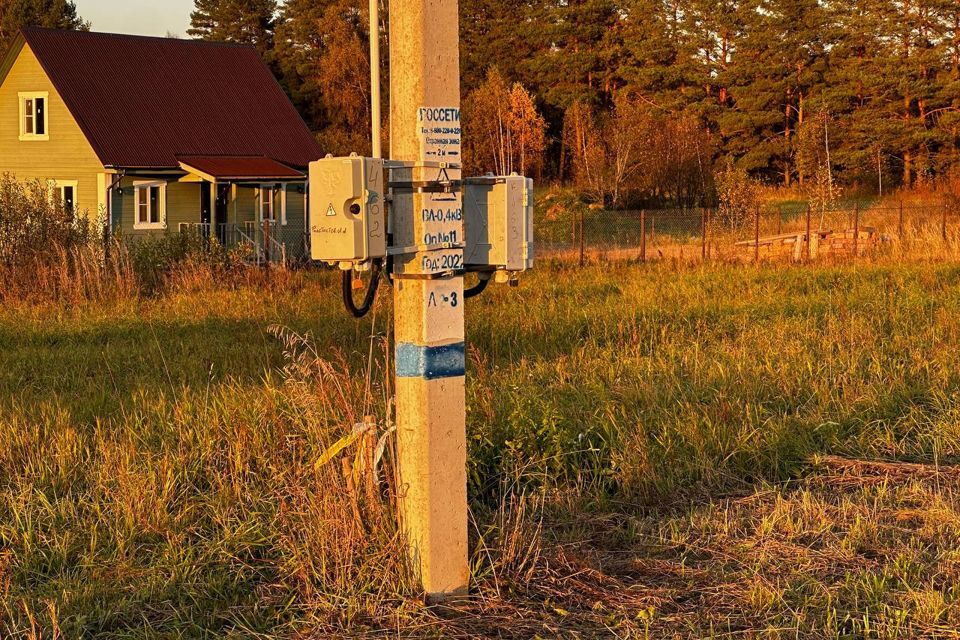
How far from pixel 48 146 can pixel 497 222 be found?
30.5m

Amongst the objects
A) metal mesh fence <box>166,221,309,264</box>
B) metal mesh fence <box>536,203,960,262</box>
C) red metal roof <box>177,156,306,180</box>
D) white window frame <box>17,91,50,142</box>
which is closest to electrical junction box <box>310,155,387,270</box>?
metal mesh fence <box>536,203,960,262</box>

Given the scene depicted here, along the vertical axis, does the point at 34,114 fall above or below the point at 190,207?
above

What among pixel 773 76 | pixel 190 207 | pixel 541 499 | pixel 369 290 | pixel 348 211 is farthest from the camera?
pixel 773 76

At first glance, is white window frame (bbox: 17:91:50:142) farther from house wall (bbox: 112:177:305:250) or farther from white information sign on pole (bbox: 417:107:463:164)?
white information sign on pole (bbox: 417:107:463:164)

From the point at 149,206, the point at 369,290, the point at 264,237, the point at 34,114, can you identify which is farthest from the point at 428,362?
the point at 34,114

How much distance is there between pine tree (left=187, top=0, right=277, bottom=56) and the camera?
7038 cm

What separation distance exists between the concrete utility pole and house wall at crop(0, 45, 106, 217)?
27397 mm

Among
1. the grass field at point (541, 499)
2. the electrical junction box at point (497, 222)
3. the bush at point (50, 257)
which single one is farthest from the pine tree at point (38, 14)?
the electrical junction box at point (497, 222)

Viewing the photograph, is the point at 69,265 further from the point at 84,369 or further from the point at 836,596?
the point at 836,596

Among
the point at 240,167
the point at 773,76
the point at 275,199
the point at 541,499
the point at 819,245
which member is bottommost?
the point at 541,499

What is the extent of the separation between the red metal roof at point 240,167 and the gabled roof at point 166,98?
30 centimetres

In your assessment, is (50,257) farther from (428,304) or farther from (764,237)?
(764,237)

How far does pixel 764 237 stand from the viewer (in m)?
28.0

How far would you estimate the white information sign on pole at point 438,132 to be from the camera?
4.78 meters
